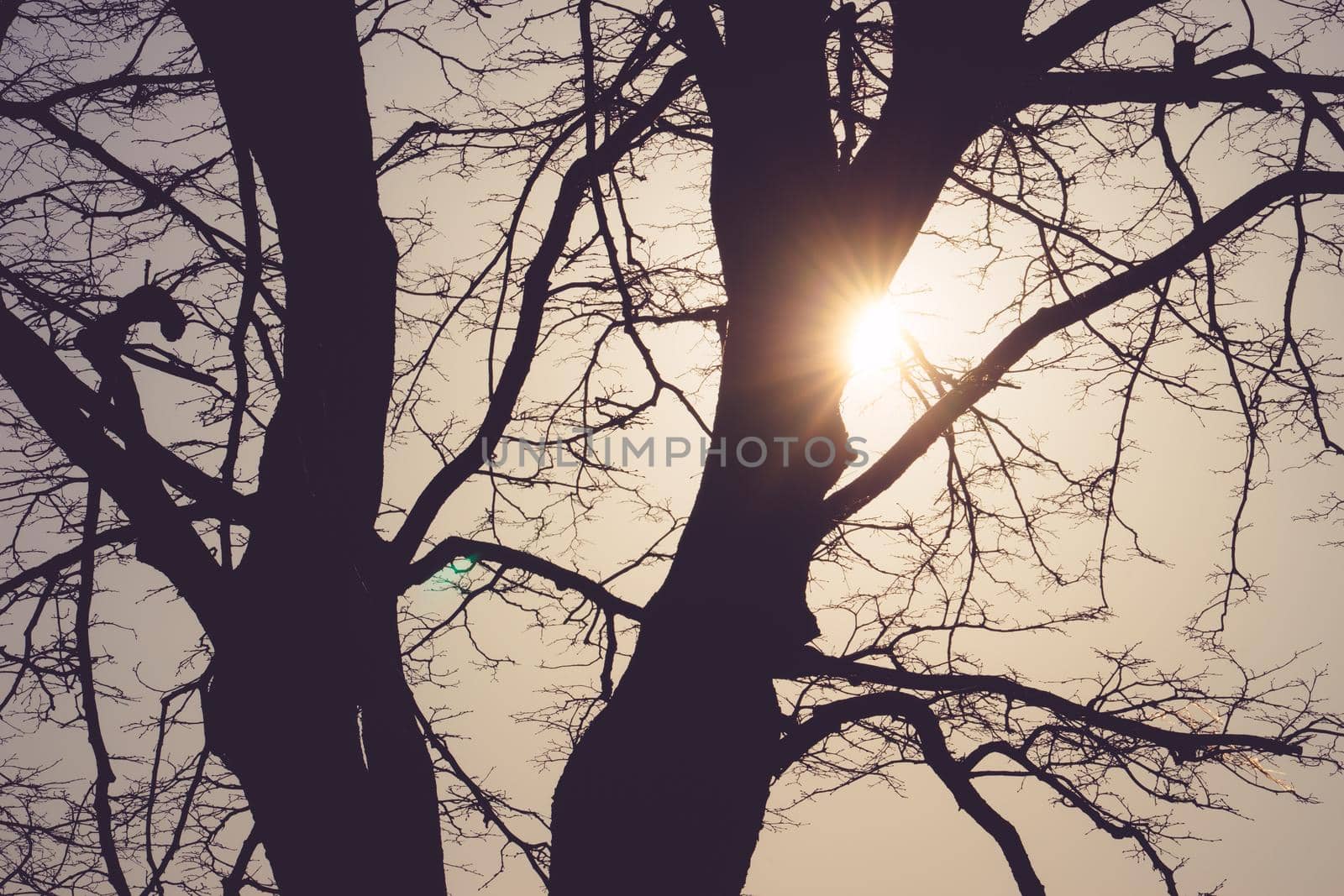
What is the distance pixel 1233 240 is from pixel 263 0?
396cm

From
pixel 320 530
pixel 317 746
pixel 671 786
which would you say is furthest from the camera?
pixel 671 786

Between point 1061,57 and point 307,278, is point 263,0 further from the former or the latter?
point 1061,57

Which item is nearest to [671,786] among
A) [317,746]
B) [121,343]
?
[317,746]

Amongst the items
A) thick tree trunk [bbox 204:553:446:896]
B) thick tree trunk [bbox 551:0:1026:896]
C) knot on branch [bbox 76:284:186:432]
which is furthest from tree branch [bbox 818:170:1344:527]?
knot on branch [bbox 76:284:186:432]

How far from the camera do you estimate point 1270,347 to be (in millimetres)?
4109

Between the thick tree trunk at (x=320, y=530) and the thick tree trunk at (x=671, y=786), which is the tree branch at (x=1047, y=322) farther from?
the thick tree trunk at (x=320, y=530)

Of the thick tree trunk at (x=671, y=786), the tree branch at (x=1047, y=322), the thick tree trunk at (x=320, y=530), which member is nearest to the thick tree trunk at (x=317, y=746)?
the thick tree trunk at (x=320, y=530)

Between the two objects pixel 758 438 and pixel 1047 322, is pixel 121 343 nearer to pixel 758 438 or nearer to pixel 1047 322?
pixel 758 438

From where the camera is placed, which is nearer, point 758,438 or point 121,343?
point 121,343

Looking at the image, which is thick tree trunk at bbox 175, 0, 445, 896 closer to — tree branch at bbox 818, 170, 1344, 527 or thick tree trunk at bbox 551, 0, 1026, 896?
thick tree trunk at bbox 551, 0, 1026, 896

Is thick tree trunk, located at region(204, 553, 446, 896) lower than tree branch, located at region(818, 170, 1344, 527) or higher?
lower

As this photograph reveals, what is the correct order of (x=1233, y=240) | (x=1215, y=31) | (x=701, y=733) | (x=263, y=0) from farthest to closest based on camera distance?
(x=1233, y=240) < (x=1215, y=31) < (x=263, y=0) < (x=701, y=733)

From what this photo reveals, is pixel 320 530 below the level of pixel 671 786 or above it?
above

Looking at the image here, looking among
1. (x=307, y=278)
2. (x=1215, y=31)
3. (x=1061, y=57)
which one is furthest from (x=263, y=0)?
(x=1215, y=31)
